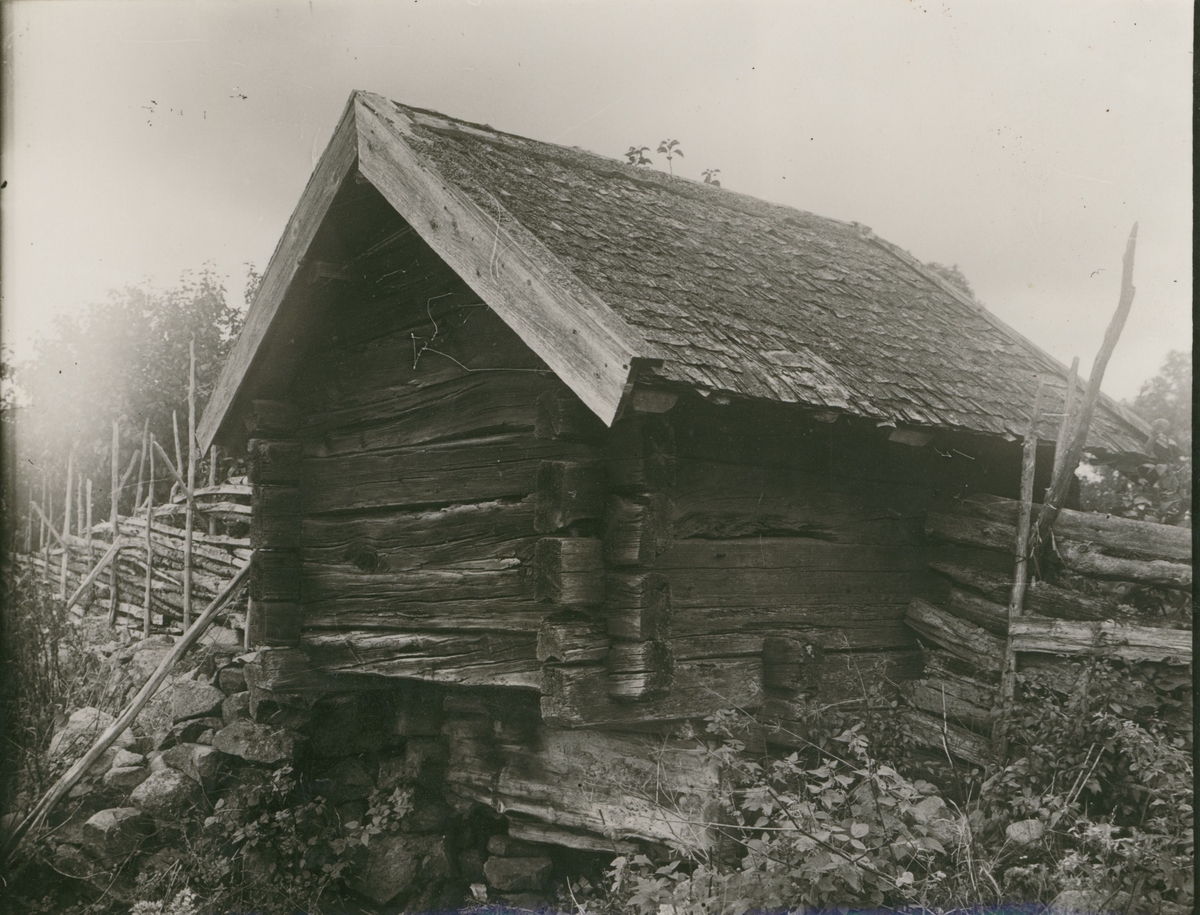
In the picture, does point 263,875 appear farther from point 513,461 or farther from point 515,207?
point 515,207

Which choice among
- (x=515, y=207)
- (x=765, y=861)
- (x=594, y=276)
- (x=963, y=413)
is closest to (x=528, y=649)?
(x=765, y=861)

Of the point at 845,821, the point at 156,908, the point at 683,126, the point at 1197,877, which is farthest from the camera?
the point at 683,126

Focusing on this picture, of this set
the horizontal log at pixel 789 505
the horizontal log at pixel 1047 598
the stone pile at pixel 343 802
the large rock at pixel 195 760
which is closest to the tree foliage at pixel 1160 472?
the horizontal log at pixel 1047 598

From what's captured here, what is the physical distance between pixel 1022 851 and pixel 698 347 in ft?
7.58

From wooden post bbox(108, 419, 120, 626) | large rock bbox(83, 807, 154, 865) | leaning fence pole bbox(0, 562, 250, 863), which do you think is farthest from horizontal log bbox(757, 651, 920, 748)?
wooden post bbox(108, 419, 120, 626)

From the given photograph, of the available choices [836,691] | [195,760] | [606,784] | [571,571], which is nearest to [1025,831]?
[836,691]

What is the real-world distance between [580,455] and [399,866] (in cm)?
290

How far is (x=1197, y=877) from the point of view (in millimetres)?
2531

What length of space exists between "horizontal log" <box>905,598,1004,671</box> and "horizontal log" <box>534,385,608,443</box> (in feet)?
7.26

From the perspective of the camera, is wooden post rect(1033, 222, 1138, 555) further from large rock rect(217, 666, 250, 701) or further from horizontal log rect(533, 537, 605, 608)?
large rock rect(217, 666, 250, 701)

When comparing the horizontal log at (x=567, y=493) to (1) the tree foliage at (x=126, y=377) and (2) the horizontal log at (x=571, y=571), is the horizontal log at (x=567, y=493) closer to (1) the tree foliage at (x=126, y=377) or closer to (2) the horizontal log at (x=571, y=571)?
(2) the horizontal log at (x=571, y=571)

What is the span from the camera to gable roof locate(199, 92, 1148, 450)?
355 centimetres

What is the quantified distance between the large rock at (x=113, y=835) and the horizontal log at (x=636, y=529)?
3.97 metres

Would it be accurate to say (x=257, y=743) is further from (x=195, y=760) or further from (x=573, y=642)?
(x=573, y=642)
